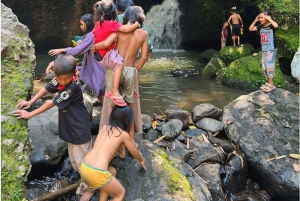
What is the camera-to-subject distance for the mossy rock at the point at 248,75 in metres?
8.62

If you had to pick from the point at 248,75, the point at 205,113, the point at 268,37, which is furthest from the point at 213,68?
the point at 205,113

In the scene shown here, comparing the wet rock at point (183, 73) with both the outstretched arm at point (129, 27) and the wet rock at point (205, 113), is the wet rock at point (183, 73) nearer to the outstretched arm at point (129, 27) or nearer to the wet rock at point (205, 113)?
the wet rock at point (205, 113)

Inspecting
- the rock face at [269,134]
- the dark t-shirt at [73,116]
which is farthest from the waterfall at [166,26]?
the dark t-shirt at [73,116]

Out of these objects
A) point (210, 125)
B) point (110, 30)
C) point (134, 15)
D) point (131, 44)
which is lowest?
point (210, 125)

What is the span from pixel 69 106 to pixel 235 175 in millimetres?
2777

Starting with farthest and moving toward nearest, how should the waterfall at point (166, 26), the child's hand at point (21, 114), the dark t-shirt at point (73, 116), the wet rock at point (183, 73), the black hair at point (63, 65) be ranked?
the waterfall at point (166, 26), the wet rock at point (183, 73), the dark t-shirt at point (73, 116), the black hair at point (63, 65), the child's hand at point (21, 114)

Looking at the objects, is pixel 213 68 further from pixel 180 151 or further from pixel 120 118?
pixel 120 118

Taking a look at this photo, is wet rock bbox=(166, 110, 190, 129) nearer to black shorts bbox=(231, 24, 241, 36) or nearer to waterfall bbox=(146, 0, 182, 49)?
black shorts bbox=(231, 24, 241, 36)

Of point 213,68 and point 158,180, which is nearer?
point 158,180

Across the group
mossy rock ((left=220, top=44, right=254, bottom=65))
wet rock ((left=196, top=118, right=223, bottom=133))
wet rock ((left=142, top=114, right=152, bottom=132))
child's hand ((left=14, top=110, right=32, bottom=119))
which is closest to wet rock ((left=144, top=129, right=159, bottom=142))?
wet rock ((left=142, top=114, right=152, bottom=132))

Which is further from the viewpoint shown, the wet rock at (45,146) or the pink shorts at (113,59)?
the wet rock at (45,146)

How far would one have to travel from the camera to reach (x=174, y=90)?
8.21 meters

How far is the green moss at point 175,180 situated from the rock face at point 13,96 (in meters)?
1.49

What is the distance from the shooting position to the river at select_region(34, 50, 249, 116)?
7.09 metres
